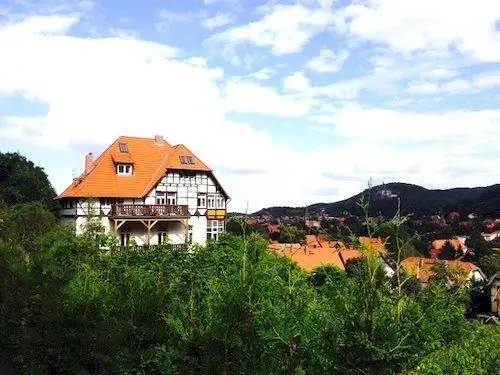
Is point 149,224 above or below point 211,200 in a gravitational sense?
below

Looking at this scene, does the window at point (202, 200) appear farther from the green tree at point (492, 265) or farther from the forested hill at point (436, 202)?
the forested hill at point (436, 202)

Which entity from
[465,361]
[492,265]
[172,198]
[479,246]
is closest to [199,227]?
[172,198]

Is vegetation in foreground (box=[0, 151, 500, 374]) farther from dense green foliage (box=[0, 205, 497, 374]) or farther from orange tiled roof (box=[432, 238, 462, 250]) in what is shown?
orange tiled roof (box=[432, 238, 462, 250])

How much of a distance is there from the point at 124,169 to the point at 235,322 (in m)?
32.0

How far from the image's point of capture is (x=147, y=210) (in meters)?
37.2

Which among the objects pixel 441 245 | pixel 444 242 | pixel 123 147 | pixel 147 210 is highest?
pixel 123 147

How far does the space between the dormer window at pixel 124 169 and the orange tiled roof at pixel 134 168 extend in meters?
0.25

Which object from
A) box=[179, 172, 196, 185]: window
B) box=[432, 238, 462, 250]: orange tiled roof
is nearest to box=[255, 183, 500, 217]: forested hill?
box=[432, 238, 462, 250]: orange tiled roof

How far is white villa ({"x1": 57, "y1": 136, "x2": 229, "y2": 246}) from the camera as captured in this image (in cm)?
3684

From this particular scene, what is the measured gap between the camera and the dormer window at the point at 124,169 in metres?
38.8

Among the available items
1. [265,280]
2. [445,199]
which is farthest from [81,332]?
[445,199]

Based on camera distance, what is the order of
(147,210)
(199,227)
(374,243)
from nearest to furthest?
(374,243), (147,210), (199,227)

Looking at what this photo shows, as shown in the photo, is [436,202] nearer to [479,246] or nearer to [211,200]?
[479,246]

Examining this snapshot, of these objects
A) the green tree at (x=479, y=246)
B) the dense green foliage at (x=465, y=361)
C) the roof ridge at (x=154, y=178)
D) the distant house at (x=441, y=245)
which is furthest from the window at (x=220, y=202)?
the distant house at (x=441, y=245)
